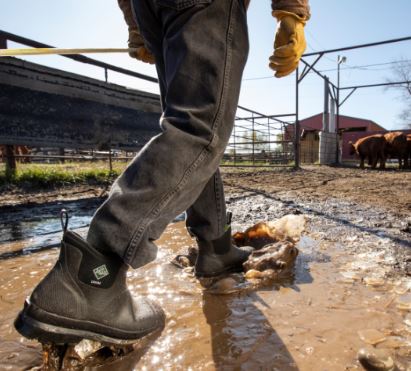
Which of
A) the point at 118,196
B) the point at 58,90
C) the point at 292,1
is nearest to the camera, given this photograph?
the point at 118,196

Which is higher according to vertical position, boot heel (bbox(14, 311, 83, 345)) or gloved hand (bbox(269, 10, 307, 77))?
gloved hand (bbox(269, 10, 307, 77))

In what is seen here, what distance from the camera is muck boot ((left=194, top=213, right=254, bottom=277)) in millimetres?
1171

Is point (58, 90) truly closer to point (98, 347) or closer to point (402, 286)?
point (98, 347)

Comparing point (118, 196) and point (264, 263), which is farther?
point (264, 263)

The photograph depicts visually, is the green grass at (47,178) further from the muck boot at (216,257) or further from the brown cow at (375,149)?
the brown cow at (375,149)

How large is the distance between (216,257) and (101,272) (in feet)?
1.86

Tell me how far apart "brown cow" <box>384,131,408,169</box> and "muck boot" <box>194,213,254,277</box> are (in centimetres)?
1067

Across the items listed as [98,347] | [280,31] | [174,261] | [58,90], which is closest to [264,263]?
[174,261]

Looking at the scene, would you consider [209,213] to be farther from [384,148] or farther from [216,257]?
[384,148]

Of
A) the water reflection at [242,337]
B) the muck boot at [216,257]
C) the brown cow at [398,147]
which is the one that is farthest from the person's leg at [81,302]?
the brown cow at [398,147]

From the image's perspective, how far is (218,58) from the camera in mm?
800

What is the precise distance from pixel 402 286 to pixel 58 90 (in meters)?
3.84

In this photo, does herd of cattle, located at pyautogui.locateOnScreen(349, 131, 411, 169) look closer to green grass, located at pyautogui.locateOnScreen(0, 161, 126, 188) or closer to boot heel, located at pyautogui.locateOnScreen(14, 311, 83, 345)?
green grass, located at pyautogui.locateOnScreen(0, 161, 126, 188)

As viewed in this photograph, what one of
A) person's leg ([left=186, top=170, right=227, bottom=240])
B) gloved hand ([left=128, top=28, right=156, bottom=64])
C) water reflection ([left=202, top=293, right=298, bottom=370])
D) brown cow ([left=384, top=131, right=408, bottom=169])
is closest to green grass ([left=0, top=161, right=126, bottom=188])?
gloved hand ([left=128, top=28, right=156, bottom=64])
